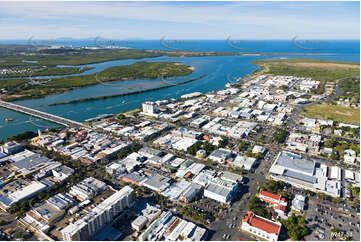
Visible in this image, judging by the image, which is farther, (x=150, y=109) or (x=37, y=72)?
(x=37, y=72)

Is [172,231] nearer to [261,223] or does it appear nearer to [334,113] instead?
[261,223]

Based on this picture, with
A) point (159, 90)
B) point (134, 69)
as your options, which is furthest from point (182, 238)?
point (134, 69)

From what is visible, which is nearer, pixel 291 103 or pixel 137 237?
pixel 137 237

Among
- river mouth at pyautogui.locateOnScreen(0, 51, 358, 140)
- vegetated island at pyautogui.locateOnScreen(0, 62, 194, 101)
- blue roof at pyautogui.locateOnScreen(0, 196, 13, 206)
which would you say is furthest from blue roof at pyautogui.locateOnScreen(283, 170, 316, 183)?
vegetated island at pyautogui.locateOnScreen(0, 62, 194, 101)

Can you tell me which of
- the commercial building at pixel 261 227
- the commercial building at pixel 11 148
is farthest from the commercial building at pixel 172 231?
the commercial building at pixel 11 148

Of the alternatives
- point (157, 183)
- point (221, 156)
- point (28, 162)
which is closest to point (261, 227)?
point (157, 183)

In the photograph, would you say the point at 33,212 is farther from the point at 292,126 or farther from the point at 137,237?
the point at 292,126
